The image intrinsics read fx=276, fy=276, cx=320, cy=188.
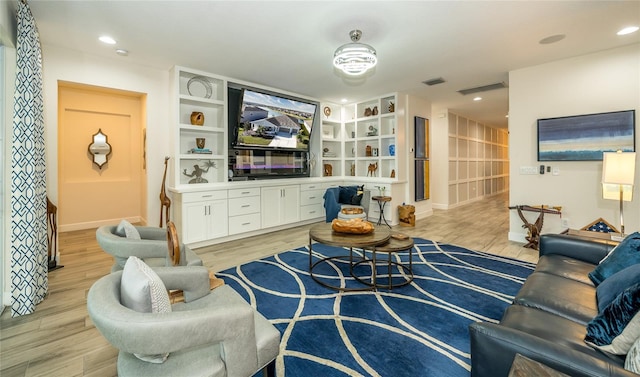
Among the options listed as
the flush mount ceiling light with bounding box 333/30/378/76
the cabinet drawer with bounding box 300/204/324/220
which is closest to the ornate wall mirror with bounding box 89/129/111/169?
the cabinet drawer with bounding box 300/204/324/220

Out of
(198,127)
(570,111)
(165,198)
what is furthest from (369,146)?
(165,198)

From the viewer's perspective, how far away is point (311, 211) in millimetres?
5934

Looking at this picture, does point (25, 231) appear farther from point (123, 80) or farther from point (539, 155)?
point (539, 155)

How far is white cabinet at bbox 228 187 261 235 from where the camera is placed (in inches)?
184

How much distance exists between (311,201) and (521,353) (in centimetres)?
495

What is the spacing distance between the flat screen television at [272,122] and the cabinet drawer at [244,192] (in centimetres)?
80

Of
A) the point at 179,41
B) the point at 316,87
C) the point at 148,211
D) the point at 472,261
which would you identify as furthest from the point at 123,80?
the point at 472,261

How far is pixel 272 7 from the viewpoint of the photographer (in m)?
2.67

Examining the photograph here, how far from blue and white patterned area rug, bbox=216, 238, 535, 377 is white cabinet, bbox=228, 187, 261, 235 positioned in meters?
1.30

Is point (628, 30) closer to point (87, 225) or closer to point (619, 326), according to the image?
point (619, 326)

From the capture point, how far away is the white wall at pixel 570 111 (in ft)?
11.9

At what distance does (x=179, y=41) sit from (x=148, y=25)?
1.34 feet

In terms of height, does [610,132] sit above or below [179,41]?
below

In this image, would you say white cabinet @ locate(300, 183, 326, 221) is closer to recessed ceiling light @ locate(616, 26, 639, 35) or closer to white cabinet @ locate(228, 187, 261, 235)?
white cabinet @ locate(228, 187, 261, 235)
